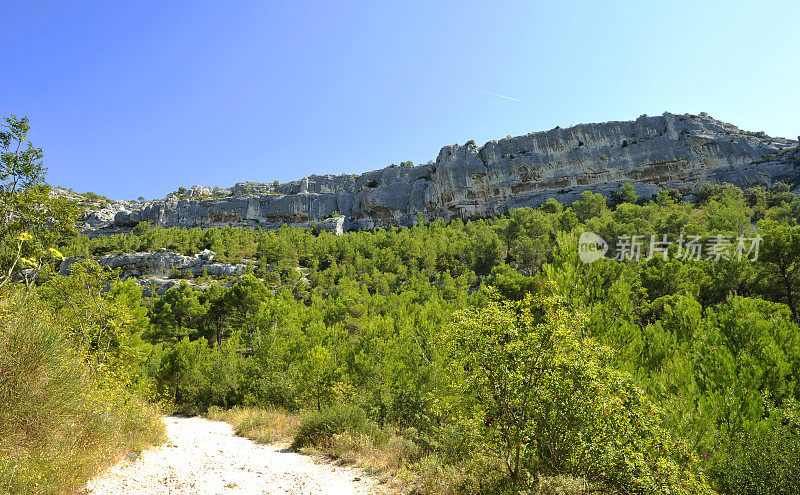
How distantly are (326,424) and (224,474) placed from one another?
365 centimetres

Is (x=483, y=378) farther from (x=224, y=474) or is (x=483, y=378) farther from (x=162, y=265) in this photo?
(x=162, y=265)

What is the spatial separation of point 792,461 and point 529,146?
74.7 meters

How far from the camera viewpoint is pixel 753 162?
5884cm

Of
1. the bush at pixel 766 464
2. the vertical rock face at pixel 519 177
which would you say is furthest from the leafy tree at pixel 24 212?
the vertical rock face at pixel 519 177

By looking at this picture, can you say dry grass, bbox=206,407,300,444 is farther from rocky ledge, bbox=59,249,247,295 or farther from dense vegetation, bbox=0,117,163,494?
rocky ledge, bbox=59,249,247,295

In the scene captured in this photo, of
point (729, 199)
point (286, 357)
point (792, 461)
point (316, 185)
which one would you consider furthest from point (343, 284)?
point (316, 185)

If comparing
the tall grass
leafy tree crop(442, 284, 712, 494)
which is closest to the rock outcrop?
the tall grass

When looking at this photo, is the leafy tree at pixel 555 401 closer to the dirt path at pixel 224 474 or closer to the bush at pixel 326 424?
the dirt path at pixel 224 474

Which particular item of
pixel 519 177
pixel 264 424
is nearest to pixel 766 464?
pixel 264 424

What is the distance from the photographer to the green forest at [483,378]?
5121 mm

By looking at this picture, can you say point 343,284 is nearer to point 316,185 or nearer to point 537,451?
point 537,451

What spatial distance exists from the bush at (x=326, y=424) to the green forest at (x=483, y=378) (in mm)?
68

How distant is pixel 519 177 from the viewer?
236 feet

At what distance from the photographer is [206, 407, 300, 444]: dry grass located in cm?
1290
